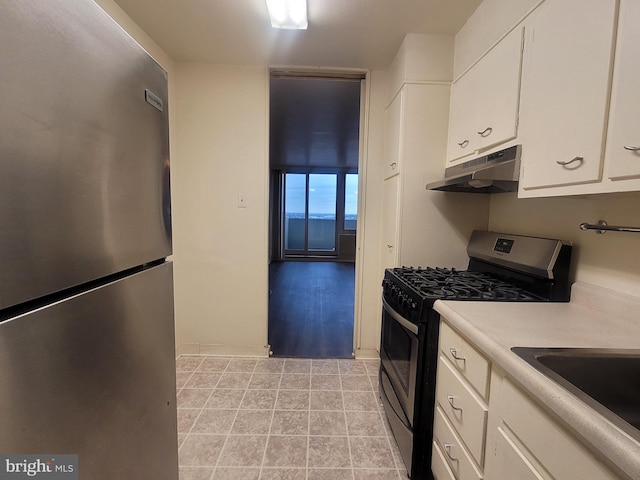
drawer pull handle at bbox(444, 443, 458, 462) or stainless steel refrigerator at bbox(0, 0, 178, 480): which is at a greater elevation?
stainless steel refrigerator at bbox(0, 0, 178, 480)

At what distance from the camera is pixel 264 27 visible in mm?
1923

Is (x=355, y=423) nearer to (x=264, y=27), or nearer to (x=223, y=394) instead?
(x=223, y=394)

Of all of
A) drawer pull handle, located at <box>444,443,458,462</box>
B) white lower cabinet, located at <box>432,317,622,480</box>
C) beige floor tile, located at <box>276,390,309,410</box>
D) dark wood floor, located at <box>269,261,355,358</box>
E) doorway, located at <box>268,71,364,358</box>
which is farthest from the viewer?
doorway, located at <box>268,71,364,358</box>

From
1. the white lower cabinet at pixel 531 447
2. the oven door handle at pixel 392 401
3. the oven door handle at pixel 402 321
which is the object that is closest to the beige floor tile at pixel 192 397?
the oven door handle at pixel 392 401

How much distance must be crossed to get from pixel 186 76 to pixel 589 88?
8.31 feet

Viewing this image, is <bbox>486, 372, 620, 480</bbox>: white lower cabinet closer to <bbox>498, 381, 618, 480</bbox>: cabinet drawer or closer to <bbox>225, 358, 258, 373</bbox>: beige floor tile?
<bbox>498, 381, 618, 480</bbox>: cabinet drawer

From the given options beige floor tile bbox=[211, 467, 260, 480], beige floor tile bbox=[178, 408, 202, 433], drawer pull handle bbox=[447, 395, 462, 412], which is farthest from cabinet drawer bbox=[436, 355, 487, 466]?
beige floor tile bbox=[178, 408, 202, 433]

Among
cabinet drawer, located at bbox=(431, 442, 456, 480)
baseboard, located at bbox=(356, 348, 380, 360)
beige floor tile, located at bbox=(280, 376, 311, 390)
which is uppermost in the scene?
cabinet drawer, located at bbox=(431, 442, 456, 480)

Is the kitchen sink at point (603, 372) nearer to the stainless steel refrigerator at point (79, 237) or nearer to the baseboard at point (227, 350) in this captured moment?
the stainless steel refrigerator at point (79, 237)

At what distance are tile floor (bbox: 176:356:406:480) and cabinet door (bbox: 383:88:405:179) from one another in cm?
158

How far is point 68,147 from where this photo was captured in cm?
A: 54

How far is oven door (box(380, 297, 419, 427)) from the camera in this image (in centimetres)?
141

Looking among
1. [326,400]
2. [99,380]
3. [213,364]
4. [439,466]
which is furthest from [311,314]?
[99,380]

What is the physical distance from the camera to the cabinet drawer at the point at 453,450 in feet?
3.46
